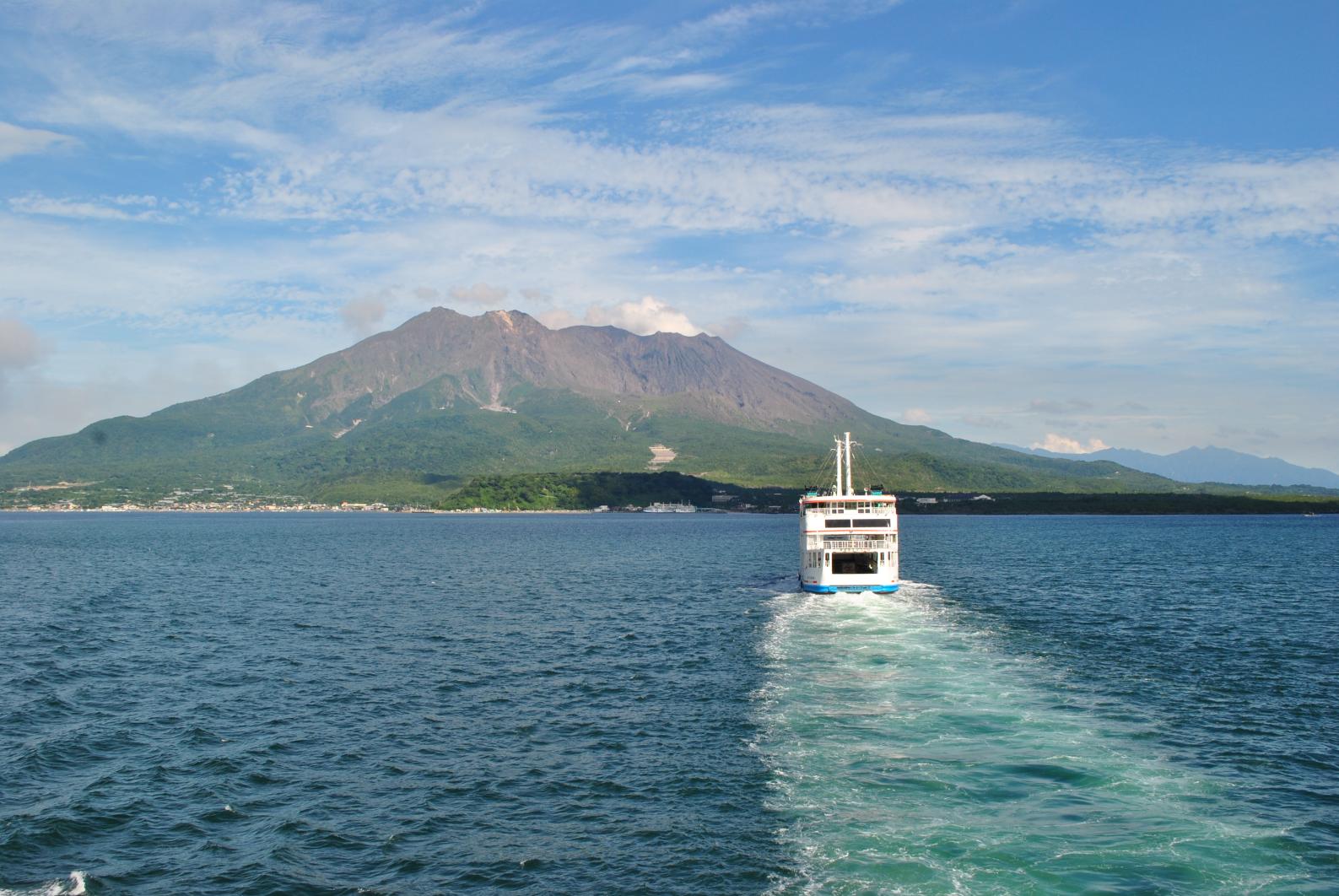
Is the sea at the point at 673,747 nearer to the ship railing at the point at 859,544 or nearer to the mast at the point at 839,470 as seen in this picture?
the ship railing at the point at 859,544

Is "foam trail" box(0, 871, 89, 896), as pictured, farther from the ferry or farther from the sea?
the ferry

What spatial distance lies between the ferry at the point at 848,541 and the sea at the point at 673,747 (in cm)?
258

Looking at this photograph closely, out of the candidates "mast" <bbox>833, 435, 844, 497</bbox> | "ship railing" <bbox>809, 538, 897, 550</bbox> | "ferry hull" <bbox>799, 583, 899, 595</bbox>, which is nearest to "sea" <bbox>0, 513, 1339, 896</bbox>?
"ferry hull" <bbox>799, 583, 899, 595</bbox>

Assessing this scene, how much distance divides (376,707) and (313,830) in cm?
1323

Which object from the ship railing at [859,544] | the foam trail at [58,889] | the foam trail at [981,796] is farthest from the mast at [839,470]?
the foam trail at [58,889]

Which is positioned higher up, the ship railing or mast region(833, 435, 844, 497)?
mast region(833, 435, 844, 497)

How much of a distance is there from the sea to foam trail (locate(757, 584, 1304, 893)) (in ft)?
0.35

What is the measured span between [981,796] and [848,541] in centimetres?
4801

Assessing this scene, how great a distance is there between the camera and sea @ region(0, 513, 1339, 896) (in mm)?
21094

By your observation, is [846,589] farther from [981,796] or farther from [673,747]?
[981,796]

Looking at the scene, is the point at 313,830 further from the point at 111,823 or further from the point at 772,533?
the point at 772,533

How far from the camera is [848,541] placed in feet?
236

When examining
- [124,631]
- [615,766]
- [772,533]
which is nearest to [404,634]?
[124,631]

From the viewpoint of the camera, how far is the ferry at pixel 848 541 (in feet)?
233
